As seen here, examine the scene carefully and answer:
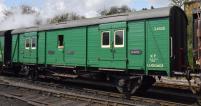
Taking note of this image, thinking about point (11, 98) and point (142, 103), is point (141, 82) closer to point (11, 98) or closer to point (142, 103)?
point (142, 103)

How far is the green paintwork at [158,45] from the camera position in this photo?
39.3 ft

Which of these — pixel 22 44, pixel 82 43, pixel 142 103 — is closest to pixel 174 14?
pixel 142 103

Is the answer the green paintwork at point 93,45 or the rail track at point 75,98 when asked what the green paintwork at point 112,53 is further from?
the rail track at point 75,98

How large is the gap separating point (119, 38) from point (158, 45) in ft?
6.58

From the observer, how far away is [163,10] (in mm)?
12195

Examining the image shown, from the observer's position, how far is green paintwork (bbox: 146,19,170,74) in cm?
1198

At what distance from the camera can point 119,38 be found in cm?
1370

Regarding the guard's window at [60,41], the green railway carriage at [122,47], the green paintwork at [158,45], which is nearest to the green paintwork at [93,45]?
the green railway carriage at [122,47]

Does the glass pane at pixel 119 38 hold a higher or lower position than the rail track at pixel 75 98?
higher

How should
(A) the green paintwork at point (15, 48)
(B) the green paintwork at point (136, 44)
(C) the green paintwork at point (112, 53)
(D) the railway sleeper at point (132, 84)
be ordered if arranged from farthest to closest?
1. (A) the green paintwork at point (15, 48)
2. (C) the green paintwork at point (112, 53)
3. (D) the railway sleeper at point (132, 84)
4. (B) the green paintwork at point (136, 44)

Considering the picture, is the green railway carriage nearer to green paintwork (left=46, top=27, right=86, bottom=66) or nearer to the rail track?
green paintwork (left=46, top=27, right=86, bottom=66)

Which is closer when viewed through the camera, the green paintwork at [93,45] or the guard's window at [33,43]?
the green paintwork at [93,45]

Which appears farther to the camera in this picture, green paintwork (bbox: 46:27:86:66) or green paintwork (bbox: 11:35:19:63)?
green paintwork (bbox: 11:35:19:63)

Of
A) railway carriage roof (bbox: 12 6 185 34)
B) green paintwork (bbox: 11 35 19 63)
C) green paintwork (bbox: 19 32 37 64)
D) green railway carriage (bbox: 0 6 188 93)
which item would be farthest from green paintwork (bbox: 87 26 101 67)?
green paintwork (bbox: 11 35 19 63)
